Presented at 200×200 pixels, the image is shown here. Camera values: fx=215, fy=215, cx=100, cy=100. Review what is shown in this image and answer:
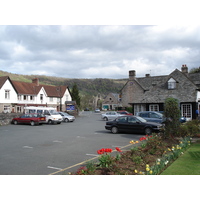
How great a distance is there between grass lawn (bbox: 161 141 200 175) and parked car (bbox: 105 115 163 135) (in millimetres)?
7031

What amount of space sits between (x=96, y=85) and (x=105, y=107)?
8889cm

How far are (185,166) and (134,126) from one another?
970 cm

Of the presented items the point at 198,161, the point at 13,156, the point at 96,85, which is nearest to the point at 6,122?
the point at 13,156

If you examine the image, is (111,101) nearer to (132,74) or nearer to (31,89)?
(31,89)

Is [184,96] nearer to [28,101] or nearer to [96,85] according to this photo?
[28,101]

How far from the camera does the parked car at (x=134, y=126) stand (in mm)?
16809

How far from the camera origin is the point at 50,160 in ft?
30.1

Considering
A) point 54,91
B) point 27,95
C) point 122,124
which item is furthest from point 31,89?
point 122,124

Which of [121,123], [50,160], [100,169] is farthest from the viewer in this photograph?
[121,123]

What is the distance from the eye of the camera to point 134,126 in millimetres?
17500

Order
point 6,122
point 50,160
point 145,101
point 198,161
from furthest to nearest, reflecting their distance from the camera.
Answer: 1. point 145,101
2. point 6,122
3. point 50,160
4. point 198,161

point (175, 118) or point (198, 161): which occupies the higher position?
point (175, 118)

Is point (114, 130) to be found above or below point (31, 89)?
below

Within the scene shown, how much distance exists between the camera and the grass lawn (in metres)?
7.11
